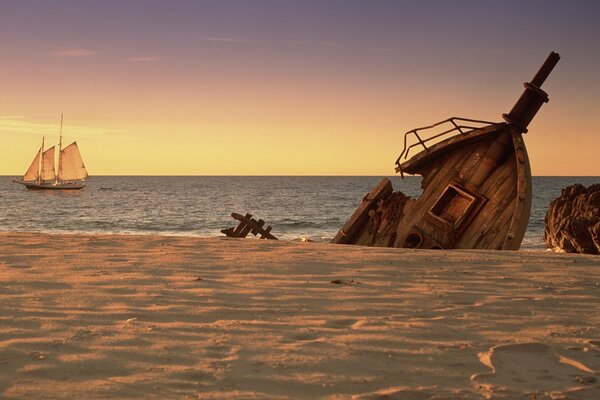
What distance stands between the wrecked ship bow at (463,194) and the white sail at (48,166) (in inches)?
3999

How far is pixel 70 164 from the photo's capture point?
4200 inches

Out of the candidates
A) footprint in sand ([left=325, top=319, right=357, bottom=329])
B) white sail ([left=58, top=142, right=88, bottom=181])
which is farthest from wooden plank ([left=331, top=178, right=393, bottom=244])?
white sail ([left=58, top=142, right=88, bottom=181])

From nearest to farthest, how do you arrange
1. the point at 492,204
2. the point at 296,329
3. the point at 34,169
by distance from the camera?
the point at 296,329 → the point at 492,204 → the point at 34,169

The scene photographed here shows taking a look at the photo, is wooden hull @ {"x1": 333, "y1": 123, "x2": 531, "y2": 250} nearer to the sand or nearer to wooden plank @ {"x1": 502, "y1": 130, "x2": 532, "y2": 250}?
wooden plank @ {"x1": 502, "y1": 130, "x2": 532, "y2": 250}

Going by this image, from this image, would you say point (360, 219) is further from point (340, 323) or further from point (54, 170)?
point (54, 170)

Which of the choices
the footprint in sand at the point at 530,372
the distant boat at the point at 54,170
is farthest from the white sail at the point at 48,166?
the footprint in sand at the point at 530,372

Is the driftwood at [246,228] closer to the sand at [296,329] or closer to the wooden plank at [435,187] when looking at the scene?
the wooden plank at [435,187]

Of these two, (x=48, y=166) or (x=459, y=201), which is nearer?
(x=459, y=201)

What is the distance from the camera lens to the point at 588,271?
24.2 feet

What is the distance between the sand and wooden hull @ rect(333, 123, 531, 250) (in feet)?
12.3

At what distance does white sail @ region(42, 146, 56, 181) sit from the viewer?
105500 millimetres

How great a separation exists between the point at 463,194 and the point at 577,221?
939 cm

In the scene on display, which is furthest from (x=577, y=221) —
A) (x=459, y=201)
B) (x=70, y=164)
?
(x=70, y=164)

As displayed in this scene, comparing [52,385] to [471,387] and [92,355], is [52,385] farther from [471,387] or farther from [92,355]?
[471,387]
